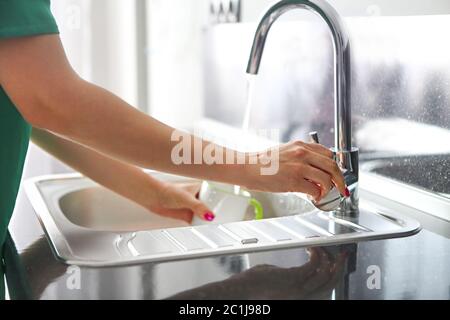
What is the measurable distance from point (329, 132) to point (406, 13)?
32 centimetres

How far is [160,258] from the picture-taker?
2.71 feet

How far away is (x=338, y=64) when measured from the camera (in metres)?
0.98

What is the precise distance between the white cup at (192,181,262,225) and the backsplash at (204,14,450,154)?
23 centimetres

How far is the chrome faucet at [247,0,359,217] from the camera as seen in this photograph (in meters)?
0.97

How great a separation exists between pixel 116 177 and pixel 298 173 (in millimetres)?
434

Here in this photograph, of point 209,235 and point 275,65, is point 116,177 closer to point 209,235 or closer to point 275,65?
point 209,235

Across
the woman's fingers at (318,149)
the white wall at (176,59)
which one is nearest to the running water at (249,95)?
the woman's fingers at (318,149)

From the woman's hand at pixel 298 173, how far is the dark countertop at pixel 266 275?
85 millimetres

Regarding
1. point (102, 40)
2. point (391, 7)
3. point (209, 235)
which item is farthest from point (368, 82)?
point (102, 40)

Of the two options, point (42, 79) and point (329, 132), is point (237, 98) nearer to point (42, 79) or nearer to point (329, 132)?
point (329, 132)

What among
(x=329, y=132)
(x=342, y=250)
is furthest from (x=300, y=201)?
(x=342, y=250)

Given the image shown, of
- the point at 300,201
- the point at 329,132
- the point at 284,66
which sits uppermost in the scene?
the point at 284,66
